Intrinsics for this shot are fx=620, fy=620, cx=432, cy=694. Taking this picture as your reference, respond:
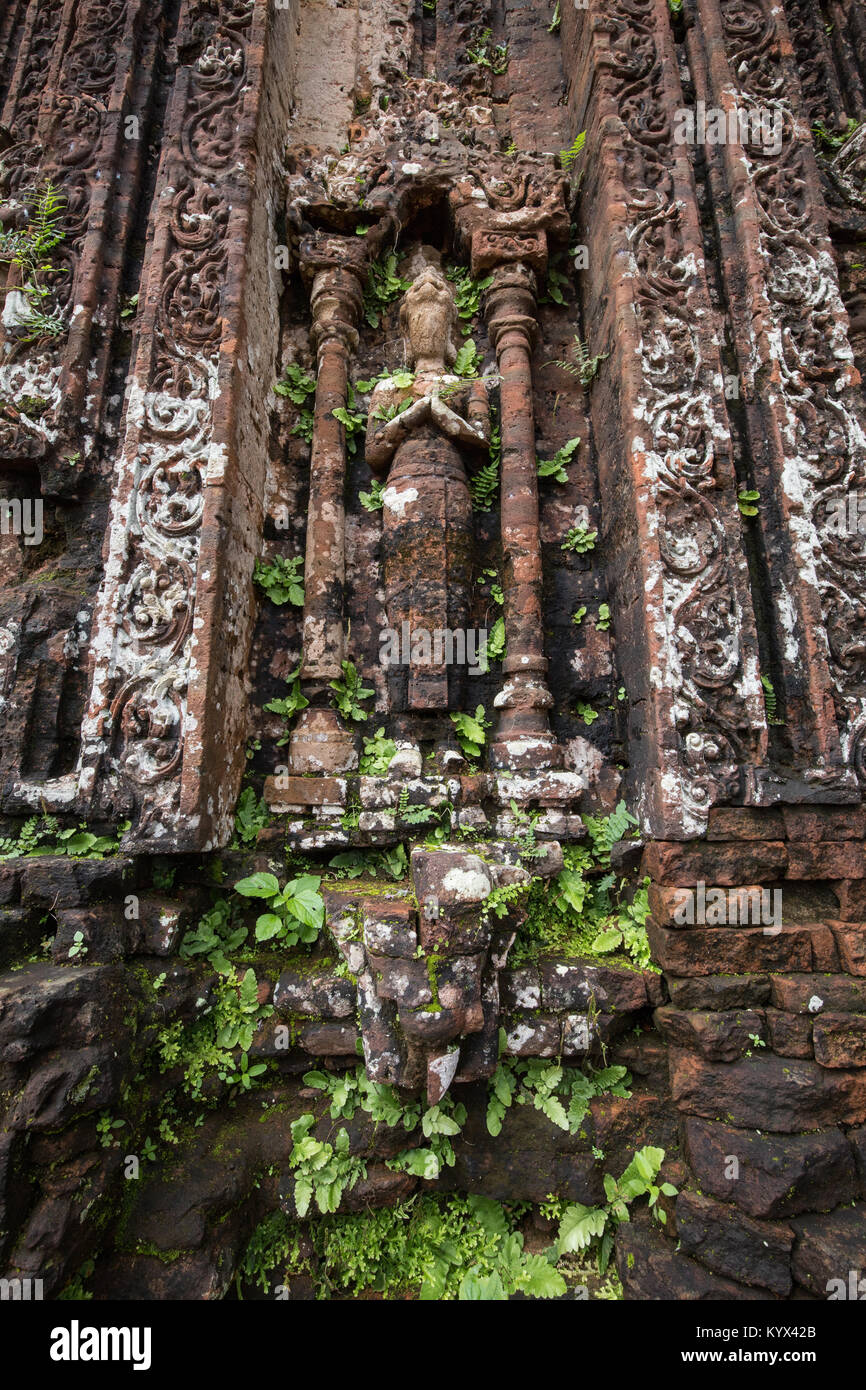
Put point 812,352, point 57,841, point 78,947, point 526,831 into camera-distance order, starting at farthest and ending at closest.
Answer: point 812,352
point 526,831
point 57,841
point 78,947

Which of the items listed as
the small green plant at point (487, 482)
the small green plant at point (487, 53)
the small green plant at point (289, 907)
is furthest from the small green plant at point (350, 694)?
the small green plant at point (487, 53)

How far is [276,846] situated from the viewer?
409 cm

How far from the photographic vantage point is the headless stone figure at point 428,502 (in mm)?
4391

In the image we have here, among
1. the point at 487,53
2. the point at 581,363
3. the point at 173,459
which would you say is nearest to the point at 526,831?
the point at 173,459

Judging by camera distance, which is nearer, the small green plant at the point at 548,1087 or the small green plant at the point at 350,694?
the small green plant at the point at 548,1087

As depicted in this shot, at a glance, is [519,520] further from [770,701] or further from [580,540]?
[770,701]

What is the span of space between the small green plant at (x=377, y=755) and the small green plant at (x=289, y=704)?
562mm

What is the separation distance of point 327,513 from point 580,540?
2.00m

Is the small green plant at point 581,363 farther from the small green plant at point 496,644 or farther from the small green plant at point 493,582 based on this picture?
the small green plant at point 496,644

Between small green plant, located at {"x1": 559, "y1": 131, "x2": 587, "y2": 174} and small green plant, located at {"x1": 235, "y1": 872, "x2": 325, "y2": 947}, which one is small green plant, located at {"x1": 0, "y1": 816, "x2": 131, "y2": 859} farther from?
small green plant, located at {"x1": 559, "y1": 131, "x2": 587, "y2": 174}

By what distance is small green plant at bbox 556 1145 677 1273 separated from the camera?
315cm

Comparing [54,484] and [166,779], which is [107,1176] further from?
[54,484]

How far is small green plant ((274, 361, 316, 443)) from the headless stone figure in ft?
1.94

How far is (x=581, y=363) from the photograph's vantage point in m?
5.27
